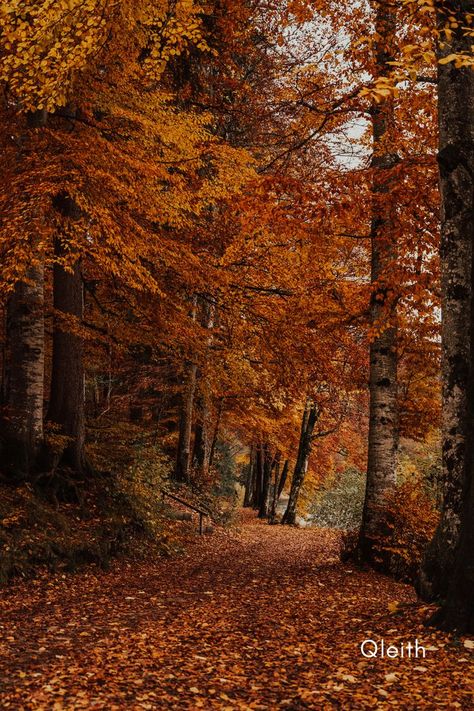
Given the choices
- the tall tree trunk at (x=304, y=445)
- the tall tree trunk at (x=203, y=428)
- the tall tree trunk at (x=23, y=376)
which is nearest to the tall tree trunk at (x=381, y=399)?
the tall tree trunk at (x=23, y=376)

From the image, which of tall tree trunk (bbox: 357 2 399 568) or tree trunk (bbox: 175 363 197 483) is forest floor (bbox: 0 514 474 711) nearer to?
tall tree trunk (bbox: 357 2 399 568)

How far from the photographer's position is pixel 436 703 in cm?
382

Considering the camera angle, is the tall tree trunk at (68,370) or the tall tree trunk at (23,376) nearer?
the tall tree trunk at (23,376)

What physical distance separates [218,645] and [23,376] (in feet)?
19.1

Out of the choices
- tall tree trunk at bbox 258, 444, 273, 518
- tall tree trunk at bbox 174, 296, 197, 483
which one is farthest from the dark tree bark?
tall tree trunk at bbox 258, 444, 273, 518

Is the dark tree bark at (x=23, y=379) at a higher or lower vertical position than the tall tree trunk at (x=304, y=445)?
higher

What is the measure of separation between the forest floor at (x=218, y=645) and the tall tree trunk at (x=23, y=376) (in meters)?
2.20

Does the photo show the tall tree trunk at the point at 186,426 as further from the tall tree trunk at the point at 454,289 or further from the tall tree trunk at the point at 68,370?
the tall tree trunk at the point at 454,289

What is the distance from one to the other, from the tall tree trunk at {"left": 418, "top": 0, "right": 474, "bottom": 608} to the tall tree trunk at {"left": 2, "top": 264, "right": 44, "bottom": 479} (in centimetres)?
630

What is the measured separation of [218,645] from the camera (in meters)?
5.26

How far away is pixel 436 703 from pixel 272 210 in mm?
5809

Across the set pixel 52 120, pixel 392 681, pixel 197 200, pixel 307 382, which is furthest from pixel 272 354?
pixel 392 681

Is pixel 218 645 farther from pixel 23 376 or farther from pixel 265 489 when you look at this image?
pixel 265 489

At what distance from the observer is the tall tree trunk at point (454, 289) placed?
18.6 feet
